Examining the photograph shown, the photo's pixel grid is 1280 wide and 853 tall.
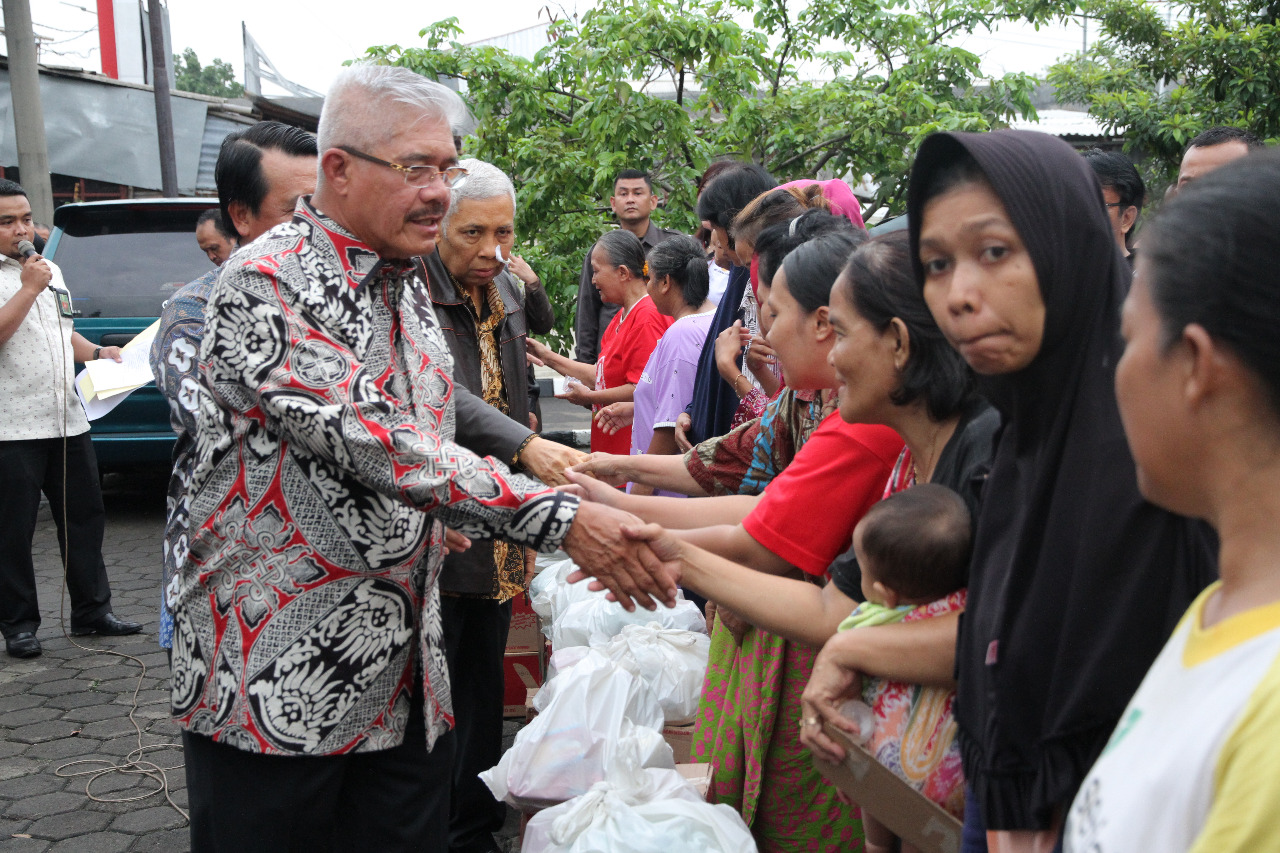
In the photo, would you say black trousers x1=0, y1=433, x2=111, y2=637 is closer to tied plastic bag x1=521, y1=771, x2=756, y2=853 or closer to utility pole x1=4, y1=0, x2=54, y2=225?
tied plastic bag x1=521, y1=771, x2=756, y2=853

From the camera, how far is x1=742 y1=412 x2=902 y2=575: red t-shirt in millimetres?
2121

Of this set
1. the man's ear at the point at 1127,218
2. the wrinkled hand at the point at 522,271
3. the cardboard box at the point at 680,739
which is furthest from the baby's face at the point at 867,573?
the man's ear at the point at 1127,218

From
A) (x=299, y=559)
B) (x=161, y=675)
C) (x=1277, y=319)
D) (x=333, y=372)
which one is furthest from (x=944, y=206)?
(x=161, y=675)

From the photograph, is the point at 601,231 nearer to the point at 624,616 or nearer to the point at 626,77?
the point at 626,77

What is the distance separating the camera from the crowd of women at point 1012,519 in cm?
90

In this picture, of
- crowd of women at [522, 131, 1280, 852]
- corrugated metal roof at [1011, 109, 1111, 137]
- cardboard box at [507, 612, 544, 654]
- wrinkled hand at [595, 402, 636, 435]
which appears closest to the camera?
crowd of women at [522, 131, 1280, 852]

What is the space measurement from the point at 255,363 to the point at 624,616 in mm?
2094

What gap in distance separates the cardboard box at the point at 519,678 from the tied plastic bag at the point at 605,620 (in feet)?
1.72

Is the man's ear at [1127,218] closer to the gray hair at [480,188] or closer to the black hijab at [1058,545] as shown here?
the gray hair at [480,188]

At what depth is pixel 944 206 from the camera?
1.54 metres

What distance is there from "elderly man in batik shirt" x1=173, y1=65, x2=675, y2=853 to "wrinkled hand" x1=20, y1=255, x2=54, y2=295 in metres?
3.72

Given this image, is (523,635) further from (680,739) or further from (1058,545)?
(1058,545)

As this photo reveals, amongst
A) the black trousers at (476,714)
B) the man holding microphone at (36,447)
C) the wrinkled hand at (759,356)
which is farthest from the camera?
the man holding microphone at (36,447)

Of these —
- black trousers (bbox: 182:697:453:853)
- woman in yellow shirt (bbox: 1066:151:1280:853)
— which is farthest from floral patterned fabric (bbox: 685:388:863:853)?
woman in yellow shirt (bbox: 1066:151:1280:853)
